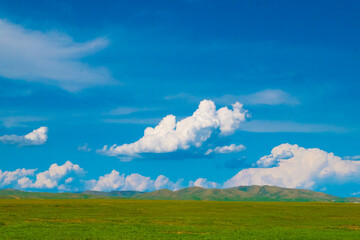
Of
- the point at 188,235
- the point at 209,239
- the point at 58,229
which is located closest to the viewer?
the point at 209,239

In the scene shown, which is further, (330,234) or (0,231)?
(330,234)

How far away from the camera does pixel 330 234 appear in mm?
55500

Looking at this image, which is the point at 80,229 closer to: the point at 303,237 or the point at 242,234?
the point at 242,234

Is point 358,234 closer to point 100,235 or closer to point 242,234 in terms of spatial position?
point 242,234

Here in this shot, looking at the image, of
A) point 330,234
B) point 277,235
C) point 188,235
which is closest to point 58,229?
point 188,235

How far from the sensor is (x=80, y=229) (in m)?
54.4

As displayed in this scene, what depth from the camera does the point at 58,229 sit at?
54250mm

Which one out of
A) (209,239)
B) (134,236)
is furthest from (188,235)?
(134,236)

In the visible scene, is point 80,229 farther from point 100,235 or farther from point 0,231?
point 0,231

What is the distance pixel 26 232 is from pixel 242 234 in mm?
29001

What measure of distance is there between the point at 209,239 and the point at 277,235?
11077 mm

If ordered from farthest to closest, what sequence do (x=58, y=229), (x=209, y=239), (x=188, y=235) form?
(x=58, y=229) → (x=188, y=235) → (x=209, y=239)

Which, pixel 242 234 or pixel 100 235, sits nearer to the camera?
pixel 100 235

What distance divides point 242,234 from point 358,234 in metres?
17.7
